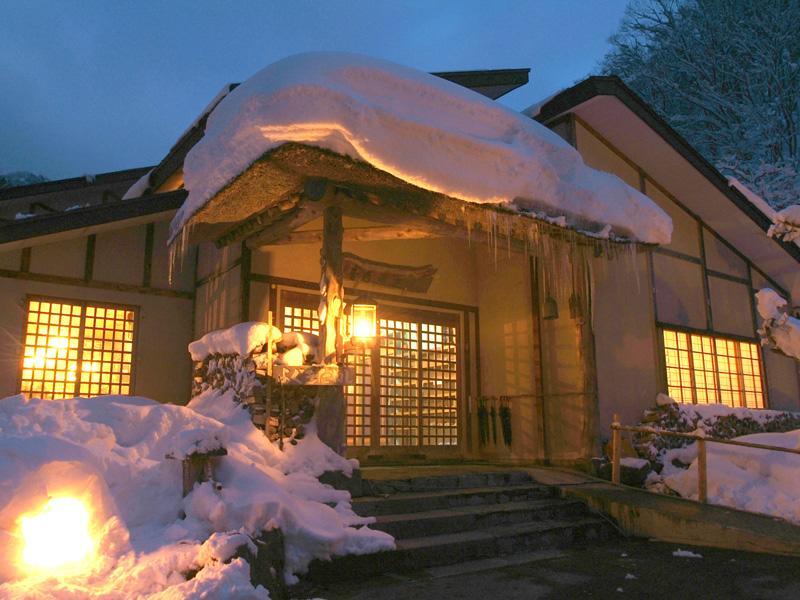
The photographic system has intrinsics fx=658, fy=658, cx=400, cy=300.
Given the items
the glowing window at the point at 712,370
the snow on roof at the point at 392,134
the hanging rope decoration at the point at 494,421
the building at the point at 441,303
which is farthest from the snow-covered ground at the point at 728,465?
the snow on roof at the point at 392,134

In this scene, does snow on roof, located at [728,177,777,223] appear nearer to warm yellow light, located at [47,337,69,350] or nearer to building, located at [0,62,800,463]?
building, located at [0,62,800,463]

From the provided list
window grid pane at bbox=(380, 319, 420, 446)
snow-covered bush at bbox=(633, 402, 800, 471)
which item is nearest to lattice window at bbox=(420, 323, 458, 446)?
window grid pane at bbox=(380, 319, 420, 446)

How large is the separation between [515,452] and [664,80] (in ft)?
65.4

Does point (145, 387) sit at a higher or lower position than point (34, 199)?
lower

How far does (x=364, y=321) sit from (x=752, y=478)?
5.15 meters

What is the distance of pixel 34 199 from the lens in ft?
50.3

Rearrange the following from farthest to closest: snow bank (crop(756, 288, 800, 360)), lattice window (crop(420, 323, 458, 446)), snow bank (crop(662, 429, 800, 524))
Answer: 1. lattice window (crop(420, 323, 458, 446))
2. snow bank (crop(756, 288, 800, 360))
3. snow bank (crop(662, 429, 800, 524))

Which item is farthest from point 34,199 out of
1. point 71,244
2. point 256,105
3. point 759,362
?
point 759,362

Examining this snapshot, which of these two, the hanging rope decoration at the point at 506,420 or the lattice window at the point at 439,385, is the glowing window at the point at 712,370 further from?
the lattice window at the point at 439,385

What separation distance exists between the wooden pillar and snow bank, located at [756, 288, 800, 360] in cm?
572

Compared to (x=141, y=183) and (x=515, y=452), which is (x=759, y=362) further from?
(x=141, y=183)

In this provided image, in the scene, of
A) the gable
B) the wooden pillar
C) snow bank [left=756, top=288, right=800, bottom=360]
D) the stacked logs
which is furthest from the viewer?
the gable

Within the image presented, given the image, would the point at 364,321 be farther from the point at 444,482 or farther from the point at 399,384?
the point at 399,384

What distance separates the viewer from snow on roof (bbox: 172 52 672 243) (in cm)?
572
